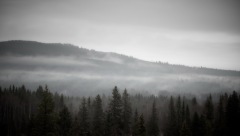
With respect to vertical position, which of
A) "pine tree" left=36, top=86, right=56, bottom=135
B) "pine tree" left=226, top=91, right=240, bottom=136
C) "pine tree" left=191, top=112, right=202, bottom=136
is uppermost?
"pine tree" left=36, top=86, right=56, bottom=135

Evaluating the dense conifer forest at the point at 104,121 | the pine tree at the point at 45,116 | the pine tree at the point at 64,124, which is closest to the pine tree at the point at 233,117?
the dense conifer forest at the point at 104,121

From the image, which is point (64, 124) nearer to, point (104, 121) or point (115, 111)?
point (104, 121)

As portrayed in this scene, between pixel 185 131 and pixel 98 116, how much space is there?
23367 millimetres

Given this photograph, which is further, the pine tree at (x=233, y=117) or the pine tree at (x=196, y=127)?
the pine tree at (x=196, y=127)

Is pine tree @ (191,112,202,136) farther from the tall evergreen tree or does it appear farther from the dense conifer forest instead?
the tall evergreen tree

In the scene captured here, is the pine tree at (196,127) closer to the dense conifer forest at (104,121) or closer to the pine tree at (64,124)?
the dense conifer forest at (104,121)

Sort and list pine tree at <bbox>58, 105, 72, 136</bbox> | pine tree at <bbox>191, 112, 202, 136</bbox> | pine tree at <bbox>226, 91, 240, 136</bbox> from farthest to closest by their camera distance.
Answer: pine tree at <bbox>191, 112, 202, 136</bbox>, pine tree at <bbox>58, 105, 72, 136</bbox>, pine tree at <bbox>226, 91, 240, 136</bbox>

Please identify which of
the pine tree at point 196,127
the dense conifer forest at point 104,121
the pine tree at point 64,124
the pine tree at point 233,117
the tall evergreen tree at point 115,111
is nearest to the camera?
the dense conifer forest at point 104,121

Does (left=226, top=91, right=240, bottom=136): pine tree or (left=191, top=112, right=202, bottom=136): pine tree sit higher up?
(left=226, top=91, right=240, bottom=136): pine tree

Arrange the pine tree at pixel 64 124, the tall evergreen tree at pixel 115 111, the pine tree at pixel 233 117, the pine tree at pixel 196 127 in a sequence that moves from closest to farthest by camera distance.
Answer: the tall evergreen tree at pixel 115 111, the pine tree at pixel 233 117, the pine tree at pixel 64 124, the pine tree at pixel 196 127

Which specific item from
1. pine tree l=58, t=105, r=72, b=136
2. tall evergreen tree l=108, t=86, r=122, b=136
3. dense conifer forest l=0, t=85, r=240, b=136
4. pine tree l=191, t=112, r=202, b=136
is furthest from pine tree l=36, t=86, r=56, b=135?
pine tree l=191, t=112, r=202, b=136

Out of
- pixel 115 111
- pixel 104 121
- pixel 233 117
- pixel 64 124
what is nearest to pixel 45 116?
pixel 115 111

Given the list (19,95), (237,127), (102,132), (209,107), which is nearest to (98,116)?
(102,132)

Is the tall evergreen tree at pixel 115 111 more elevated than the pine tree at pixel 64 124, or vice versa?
the tall evergreen tree at pixel 115 111
